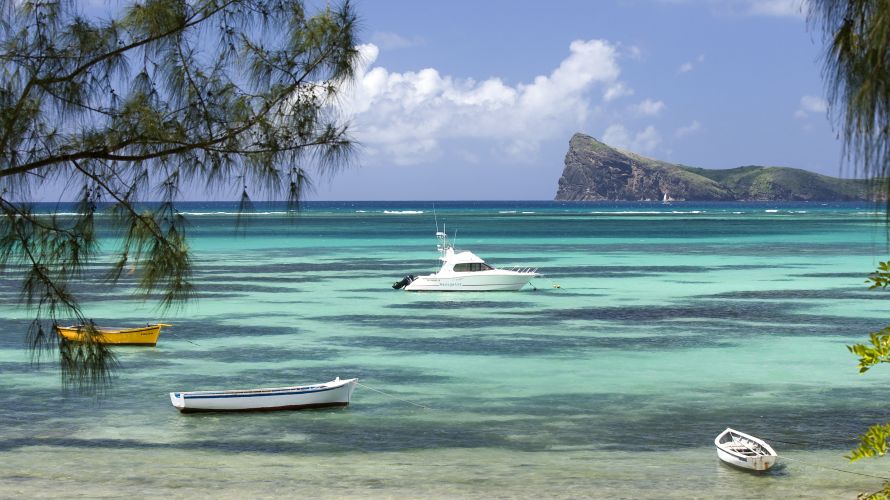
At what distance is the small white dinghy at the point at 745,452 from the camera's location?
14148 mm

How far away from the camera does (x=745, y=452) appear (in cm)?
1447

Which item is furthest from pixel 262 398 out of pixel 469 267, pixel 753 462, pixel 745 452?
pixel 469 267

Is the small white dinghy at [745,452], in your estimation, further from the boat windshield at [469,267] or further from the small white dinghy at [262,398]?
the boat windshield at [469,267]

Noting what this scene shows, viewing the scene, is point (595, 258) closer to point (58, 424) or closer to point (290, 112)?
point (58, 424)

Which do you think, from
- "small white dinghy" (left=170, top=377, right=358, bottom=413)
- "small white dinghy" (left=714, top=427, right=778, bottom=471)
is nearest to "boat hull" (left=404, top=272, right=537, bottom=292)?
"small white dinghy" (left=170, top=377, right=358, bottom=413)

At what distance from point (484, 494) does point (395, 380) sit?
298 inches

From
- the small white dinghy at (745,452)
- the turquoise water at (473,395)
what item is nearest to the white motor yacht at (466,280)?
the turquoise water at (473,395)

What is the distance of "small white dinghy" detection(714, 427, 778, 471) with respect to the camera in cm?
1415

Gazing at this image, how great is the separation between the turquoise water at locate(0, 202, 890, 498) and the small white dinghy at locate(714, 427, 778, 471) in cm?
18

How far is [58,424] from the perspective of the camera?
1706cm

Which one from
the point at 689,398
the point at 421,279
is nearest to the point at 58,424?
the point at 689,398

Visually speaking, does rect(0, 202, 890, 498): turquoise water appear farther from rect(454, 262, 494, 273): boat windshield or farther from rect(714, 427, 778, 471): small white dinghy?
rect(454, 262, 494, 273): boat windshield

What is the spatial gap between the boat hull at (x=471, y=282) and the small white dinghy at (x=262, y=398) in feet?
67.1

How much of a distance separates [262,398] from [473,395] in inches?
151
